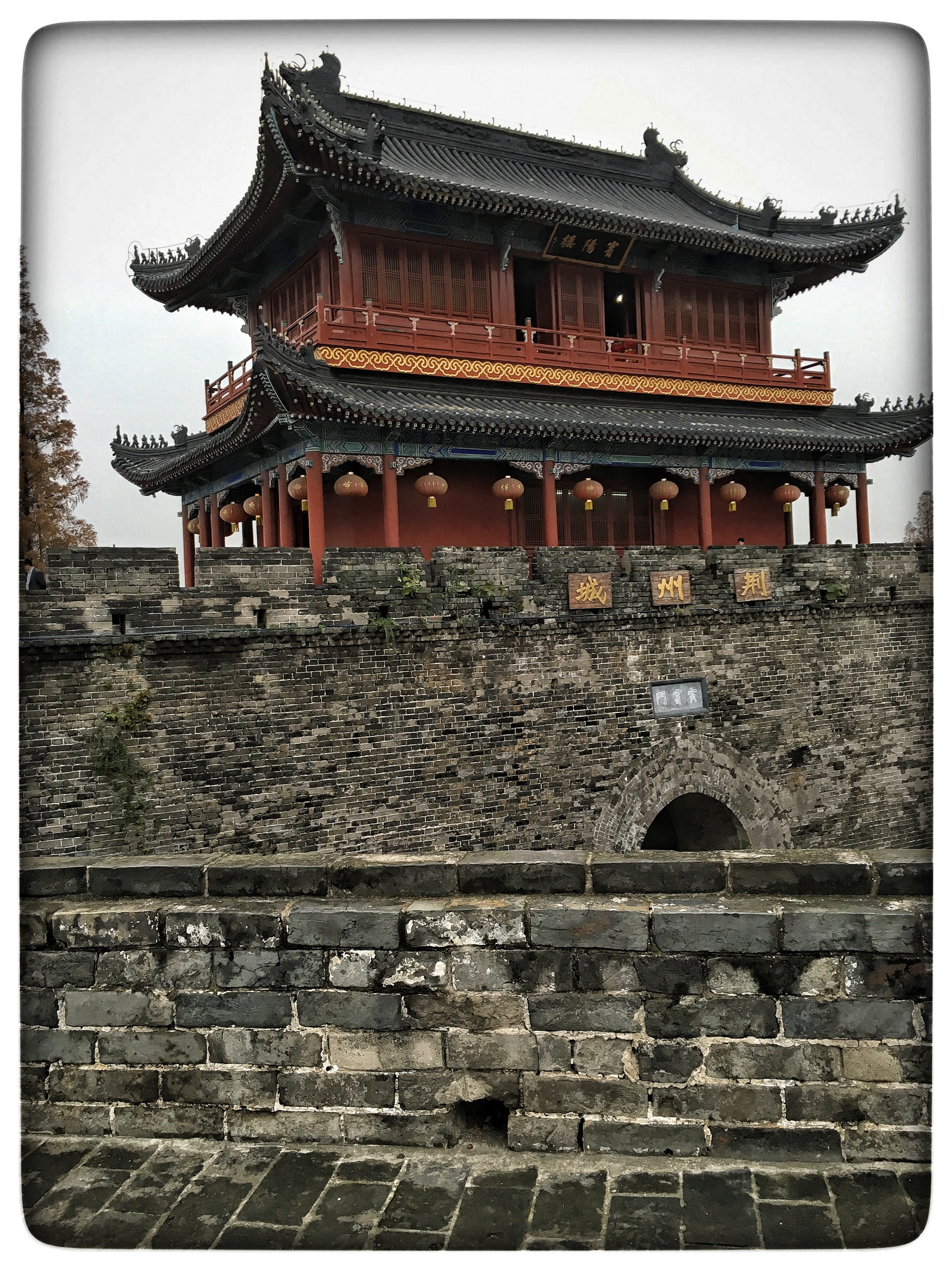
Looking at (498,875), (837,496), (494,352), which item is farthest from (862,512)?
(498,875)

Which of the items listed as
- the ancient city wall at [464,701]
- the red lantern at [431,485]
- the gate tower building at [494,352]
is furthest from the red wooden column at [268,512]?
the ancient city wall at [464,701]

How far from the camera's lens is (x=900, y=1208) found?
287cm

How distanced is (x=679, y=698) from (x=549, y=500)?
12.8 feet

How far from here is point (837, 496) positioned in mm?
16406

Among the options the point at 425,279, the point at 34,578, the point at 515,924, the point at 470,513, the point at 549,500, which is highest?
the point at 425,279

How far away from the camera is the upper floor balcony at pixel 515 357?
11.6 meters

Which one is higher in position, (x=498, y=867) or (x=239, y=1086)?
(x=498, y=867)

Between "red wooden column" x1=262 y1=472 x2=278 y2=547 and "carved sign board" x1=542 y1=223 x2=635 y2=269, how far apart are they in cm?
581

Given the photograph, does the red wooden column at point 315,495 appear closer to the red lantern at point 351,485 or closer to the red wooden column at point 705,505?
the red lantern at point 351,485

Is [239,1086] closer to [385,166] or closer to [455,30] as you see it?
[455,30]

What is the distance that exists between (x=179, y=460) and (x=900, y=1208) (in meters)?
14.5

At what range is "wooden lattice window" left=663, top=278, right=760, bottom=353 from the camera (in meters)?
15.0

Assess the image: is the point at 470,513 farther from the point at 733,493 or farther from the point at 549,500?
the point at 733,493

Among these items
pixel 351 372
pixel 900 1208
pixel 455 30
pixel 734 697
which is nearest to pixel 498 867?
pixel 900 1208
